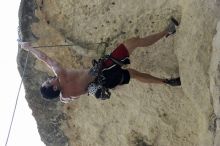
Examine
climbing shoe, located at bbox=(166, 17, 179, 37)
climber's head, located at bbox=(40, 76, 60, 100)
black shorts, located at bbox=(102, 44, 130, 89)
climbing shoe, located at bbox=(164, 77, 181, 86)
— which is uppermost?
climbing shoe, located at bbox=(166, 17, 179, 37)

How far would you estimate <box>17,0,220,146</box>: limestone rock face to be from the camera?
188 inches

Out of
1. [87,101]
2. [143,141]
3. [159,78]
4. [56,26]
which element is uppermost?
[56,26]

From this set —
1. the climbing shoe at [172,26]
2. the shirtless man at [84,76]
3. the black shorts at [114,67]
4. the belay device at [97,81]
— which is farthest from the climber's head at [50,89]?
the climbing shoe at [172,26]

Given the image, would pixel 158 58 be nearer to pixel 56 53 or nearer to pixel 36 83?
pixel 56 53

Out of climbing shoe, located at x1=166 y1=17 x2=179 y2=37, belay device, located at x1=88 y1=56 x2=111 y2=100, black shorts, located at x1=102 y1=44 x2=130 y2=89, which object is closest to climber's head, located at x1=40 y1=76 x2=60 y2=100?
belay device, located at x1=88 y1=56 x2=111 y2=100

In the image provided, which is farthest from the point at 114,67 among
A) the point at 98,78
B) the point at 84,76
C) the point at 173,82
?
the point at 173,82

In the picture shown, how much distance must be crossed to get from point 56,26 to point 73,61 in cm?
53

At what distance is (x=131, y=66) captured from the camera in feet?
19.4

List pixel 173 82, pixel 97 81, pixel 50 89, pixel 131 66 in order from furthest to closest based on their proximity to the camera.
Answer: pixel 131 66 < pixel 173 82 < pixel 97 81 < pixel 50 89

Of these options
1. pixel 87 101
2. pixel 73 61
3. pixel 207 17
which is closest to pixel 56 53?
pixel 73 61

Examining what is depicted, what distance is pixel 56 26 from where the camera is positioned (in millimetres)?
6324

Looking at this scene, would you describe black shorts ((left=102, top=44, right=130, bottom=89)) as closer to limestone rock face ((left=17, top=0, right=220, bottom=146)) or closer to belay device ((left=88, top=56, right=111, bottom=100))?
belay device ((left=88, top=56, right=111, bottom=100))

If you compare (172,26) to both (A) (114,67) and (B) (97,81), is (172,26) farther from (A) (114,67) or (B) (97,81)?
(B) (97,81)

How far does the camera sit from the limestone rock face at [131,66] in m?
4.77
